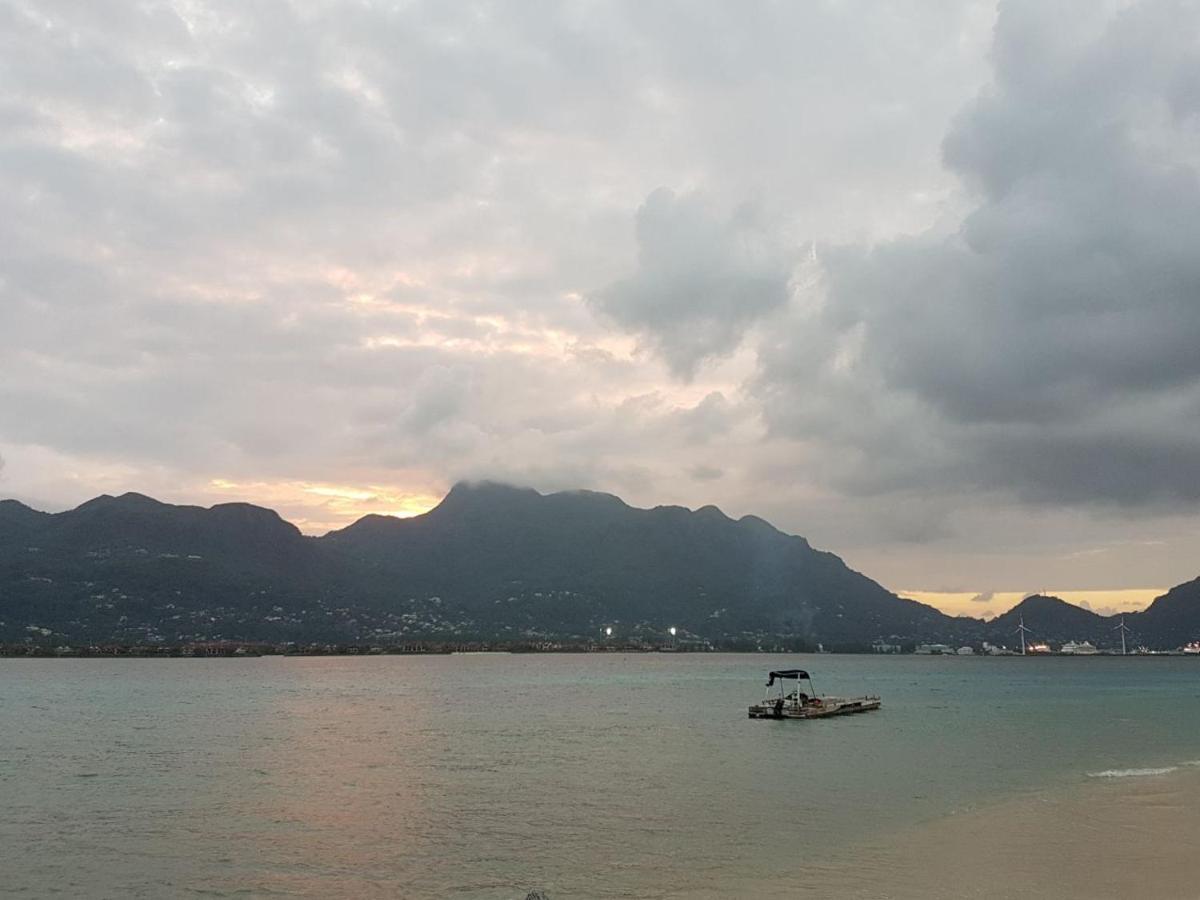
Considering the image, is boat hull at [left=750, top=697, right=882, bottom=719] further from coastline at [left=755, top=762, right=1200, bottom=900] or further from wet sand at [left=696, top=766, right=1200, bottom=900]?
wet sand at [left=696, top=766, right=1200, bottom=900]

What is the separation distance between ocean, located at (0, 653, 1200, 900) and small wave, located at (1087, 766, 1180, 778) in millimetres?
213

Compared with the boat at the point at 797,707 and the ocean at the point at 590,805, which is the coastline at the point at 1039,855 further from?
the boat at the point at 797,707

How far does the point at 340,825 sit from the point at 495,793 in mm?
9616

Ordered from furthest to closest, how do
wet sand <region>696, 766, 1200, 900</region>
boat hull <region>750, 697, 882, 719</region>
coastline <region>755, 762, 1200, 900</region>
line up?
boat hull <region>750, 697, 882, 719</region> < coastline <region>755, 762, 1200, 900</region> < wet sand <region>696, 766, 1200, 900</region>

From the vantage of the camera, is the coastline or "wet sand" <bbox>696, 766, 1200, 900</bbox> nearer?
"wet sand" <bbox>696, 766, 1200, 900</bbox>

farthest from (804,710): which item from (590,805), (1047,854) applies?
(1047,854)

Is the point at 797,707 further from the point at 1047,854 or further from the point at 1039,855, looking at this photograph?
the point at 1039,855

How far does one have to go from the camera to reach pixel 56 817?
38.9 meters

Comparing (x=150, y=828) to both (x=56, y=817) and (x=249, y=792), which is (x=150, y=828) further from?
(x=249, y=792)

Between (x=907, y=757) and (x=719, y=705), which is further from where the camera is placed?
(x=719, y=705)

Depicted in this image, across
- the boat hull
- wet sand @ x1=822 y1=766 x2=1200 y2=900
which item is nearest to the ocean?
wet sand @ x1=822 y1=766 x2=1200 y2=900

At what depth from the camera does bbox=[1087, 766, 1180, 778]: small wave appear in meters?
50.6

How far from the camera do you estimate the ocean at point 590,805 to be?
28.6m

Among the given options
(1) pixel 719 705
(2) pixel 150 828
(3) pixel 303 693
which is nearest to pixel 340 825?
(2) pixel 150 828
